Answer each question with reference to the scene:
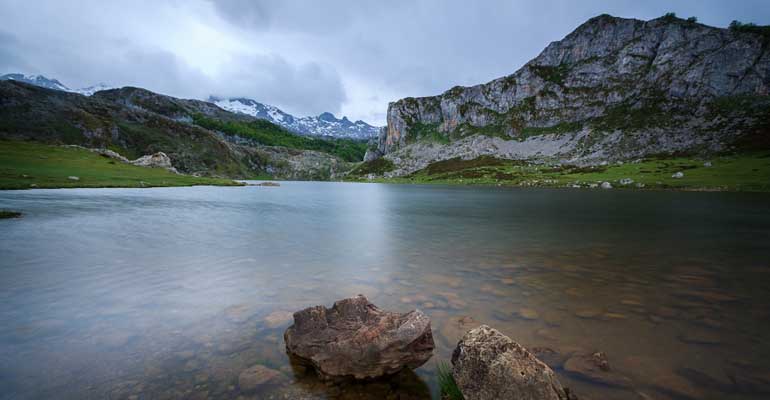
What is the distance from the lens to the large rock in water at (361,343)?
696 centimetres

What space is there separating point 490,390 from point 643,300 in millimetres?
9511

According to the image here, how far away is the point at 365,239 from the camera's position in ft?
79.7

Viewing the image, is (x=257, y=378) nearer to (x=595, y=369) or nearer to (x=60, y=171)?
(x=595, y=369)

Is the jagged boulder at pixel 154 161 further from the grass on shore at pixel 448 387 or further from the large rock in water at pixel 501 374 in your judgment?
the large rock in water at pixel 501 374

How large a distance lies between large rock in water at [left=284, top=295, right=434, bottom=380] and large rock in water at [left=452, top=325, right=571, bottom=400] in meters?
1.24

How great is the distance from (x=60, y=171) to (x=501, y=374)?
102m

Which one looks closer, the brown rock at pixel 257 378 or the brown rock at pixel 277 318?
the brown rock at pixel 257 378

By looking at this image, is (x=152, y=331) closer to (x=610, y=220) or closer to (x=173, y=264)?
(x=173, y=264)

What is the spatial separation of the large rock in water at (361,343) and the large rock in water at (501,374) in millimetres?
1242

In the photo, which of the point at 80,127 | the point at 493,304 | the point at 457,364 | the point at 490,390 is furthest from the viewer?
the point at 80,127

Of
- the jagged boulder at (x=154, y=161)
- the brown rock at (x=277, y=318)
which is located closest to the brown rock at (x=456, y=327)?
the brown rock at (x=277, y=318)

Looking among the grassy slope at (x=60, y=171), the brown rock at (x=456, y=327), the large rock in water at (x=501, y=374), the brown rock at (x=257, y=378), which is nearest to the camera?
the large rock in water at (x=501, y=374)

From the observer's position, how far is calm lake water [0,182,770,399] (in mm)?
6805

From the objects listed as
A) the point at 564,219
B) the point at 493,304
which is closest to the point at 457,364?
the point at 493,304
